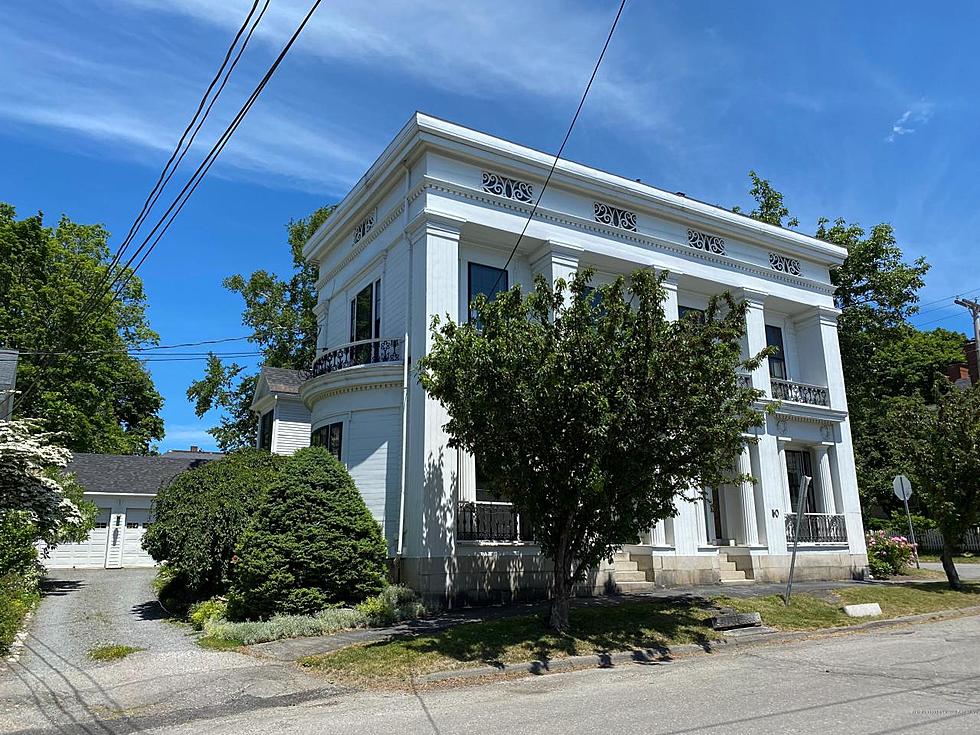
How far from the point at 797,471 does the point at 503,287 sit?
470 inches

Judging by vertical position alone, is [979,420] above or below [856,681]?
above

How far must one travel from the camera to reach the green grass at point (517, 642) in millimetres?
9680

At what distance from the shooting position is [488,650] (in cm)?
1038

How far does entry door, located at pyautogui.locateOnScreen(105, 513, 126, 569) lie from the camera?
30.0 m

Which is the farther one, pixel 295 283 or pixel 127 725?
pixel 295 283

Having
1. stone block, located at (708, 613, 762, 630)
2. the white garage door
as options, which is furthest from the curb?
the white garage door

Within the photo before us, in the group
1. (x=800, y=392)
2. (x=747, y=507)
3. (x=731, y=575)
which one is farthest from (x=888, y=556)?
(x=731, y=575)

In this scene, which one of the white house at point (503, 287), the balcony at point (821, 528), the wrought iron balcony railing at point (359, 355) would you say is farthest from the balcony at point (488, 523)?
the balcony at point (821, 528)

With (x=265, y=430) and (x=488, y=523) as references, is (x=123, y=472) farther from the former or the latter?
(x=488, y=523)

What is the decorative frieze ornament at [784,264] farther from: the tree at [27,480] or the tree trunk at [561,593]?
the tree at [27,480]

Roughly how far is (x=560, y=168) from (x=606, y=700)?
13.5 metres

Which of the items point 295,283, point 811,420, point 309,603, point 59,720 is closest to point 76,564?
point 295,283

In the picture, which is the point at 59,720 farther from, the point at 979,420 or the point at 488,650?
the point at 979,420

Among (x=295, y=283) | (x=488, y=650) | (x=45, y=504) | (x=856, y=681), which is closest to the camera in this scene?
(x=856, y=681)
